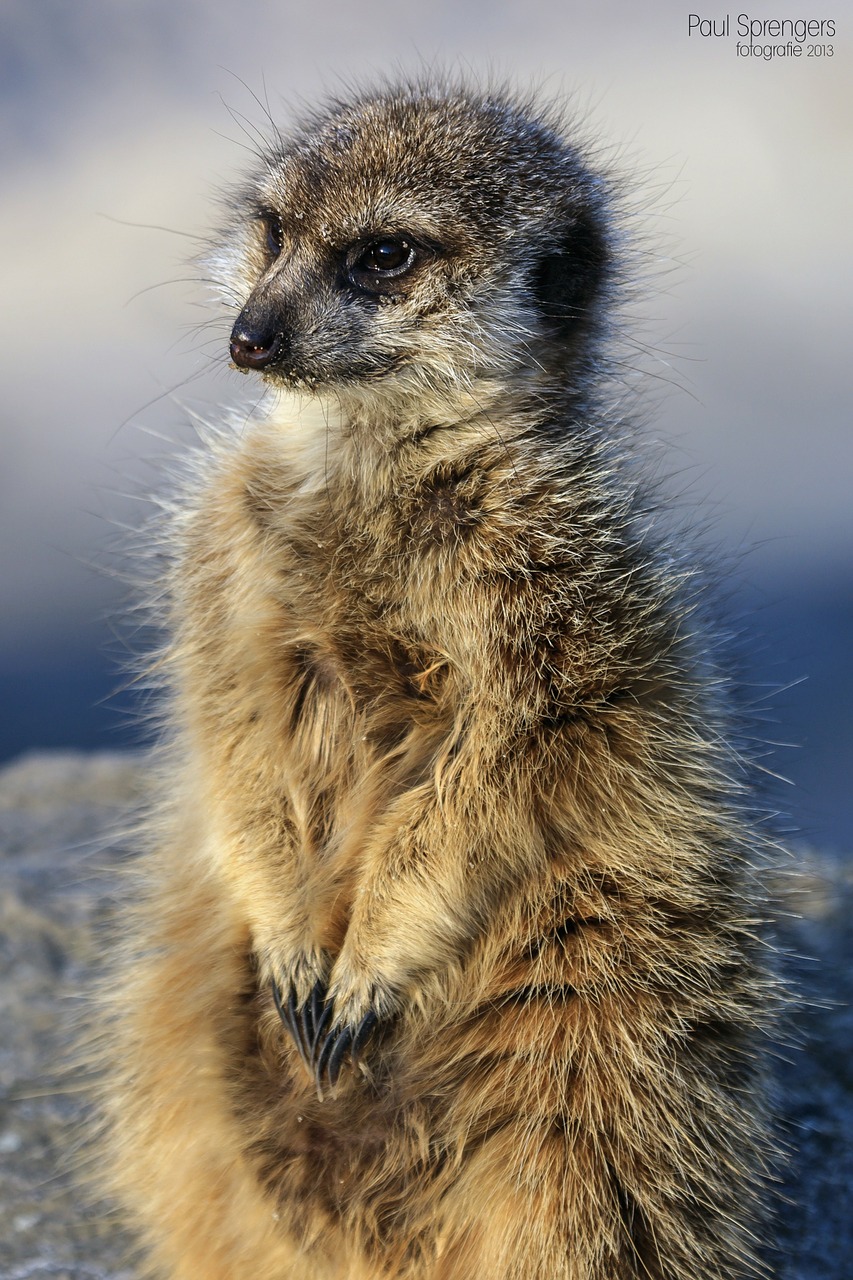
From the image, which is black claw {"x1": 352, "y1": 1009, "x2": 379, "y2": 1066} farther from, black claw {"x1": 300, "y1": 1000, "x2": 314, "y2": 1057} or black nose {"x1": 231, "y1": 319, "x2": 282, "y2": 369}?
black nose {"x1": 231, "y1": 319, "x2": 282, "y2": 369}

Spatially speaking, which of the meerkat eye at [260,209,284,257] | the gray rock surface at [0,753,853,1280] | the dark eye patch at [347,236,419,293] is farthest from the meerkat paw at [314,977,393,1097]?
the meerkat eye at [260,209,284,257]

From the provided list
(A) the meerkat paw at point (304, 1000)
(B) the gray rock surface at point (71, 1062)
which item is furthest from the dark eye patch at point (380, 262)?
(B) the gray rock surface at point (71, 1062)

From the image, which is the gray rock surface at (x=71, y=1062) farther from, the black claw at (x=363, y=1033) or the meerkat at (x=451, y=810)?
the black claw at (x=363, y=1033)

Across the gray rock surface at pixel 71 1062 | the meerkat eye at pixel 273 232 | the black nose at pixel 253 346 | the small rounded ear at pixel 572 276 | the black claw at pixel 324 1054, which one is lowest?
the gray rock surface at pixel 71 1062

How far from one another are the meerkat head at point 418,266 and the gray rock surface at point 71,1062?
151 cm

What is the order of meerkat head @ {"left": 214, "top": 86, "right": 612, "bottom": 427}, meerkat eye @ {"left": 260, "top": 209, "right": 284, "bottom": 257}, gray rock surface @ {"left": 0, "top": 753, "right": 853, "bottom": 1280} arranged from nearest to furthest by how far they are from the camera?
meerkat head @ {"left": 214, "top": 86, "right": 612, "bottom": 427}
meerkat eye @ {"left": 260, "top": 209, "right": 284, "bottom": 257}
gray rock surface @ {"left": 0, "top": 753, "right": 853, "bottom": 1280}

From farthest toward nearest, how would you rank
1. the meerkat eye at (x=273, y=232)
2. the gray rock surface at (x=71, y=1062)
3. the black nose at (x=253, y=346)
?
the gray rock surface at (x=71, y=1062)
the meerkat eye at (x=273, y=232)
the black nose at (x=253, y=346)

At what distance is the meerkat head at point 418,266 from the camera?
2506 mm

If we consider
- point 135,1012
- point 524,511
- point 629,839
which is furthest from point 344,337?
point 135,1012

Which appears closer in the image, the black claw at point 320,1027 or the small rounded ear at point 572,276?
the black claw at point 320,1027

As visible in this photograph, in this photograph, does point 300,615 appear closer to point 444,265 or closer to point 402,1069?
point 444,265

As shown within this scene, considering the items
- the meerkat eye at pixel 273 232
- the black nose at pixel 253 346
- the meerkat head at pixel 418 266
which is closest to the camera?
the black nose at pixel 253 346

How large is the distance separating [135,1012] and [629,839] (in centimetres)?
137

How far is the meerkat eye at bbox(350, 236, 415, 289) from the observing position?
2555 millimetres
